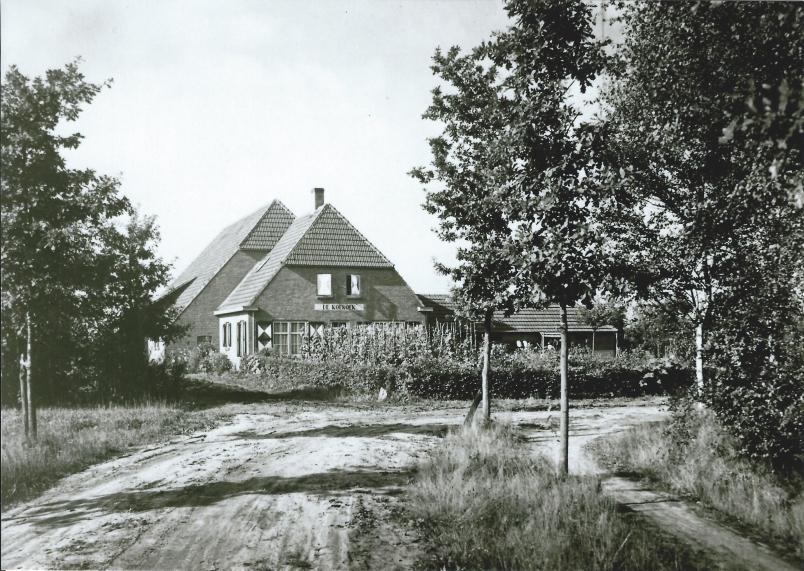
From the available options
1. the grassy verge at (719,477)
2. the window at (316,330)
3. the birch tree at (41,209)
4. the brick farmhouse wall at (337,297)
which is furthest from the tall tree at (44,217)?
the brick farmhouse wall at (337,297)

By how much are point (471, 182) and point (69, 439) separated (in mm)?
7631

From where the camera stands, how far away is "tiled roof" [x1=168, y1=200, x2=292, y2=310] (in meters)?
11.3

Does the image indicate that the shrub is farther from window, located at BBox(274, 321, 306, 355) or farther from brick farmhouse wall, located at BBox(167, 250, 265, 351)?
window, located at BBox(274, 321, 306, 355)

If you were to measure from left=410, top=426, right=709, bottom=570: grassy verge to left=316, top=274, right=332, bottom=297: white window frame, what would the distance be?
18435mm

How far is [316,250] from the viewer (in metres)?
26.7

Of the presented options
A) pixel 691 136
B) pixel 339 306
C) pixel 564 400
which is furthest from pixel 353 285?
pixel 564 400

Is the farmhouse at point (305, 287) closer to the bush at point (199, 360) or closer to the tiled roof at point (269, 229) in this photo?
the tiled roof at point (269, 229)

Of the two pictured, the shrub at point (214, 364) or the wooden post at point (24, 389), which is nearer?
the wooden post at point (24, 389)

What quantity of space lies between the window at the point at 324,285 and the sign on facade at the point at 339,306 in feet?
1.53

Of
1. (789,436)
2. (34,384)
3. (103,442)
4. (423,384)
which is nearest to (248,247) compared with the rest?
(423,384)

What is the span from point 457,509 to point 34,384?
496 centimetres

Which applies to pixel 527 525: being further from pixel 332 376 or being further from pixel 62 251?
pixel 332 376

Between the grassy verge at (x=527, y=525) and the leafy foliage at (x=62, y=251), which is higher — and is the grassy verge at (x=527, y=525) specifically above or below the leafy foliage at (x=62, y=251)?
below

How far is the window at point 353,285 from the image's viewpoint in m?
27.2
